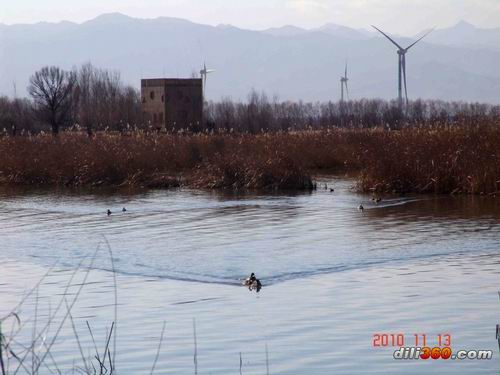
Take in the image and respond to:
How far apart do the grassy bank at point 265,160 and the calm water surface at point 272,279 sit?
194cm

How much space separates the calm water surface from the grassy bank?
1939mm

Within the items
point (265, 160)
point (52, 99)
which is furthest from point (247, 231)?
point (52, 99)

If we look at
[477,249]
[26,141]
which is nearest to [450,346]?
Result: [477,249]

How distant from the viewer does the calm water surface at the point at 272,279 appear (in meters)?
11.8

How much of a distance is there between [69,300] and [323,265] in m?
4.48

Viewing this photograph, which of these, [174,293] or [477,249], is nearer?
[174,293]

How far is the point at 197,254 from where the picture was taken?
61.5 ft

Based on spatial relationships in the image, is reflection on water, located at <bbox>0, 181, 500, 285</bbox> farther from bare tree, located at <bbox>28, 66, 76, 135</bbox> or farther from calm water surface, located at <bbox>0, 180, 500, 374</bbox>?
bare tree, located at <bbox>28, 66, 76, 135</bbox>

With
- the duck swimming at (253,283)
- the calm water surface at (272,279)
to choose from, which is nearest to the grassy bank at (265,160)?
the calm water surface at (272,279)

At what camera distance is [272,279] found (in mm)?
16234

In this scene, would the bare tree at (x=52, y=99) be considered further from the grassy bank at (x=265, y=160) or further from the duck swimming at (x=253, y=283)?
the duck swimming at (x=253, y=283)

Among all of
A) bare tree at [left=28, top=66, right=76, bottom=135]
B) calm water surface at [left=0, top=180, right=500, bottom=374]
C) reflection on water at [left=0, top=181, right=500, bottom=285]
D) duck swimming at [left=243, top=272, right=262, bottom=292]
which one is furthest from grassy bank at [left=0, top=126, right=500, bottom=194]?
bare tree at [left=28, top=66, right=76, bottom=135]

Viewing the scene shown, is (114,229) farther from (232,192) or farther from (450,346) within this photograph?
(450,346)

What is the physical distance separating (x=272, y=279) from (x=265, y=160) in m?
17.3
